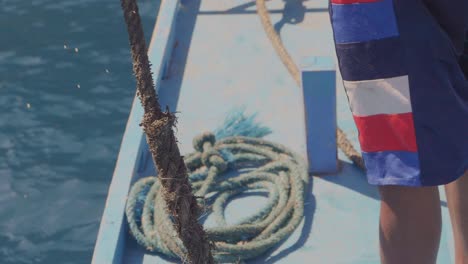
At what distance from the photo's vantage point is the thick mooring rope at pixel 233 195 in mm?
2242

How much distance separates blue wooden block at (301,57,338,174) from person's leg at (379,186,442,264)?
852mm

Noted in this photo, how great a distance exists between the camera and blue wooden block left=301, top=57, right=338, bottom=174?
230 cm

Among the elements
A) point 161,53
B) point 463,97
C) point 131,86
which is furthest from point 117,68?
point 463,97

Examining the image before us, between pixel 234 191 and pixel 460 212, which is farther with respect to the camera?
pixel 234 191

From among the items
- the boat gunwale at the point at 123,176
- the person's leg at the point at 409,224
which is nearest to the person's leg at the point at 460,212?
the person's leg at the point at 409,224

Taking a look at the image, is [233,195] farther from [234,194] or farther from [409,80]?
[409,80]

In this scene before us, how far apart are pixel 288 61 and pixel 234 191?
745mm

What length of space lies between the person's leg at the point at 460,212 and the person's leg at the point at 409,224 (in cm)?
13

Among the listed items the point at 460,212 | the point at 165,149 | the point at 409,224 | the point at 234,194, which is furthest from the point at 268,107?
the point at 165,149

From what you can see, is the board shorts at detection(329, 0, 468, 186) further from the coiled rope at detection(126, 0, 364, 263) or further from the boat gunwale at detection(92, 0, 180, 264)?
the boat gunwale at detection(92, 0, 180, 264)

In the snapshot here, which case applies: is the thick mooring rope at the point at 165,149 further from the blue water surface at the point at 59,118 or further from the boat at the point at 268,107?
the blue water surface at the point at 59,118

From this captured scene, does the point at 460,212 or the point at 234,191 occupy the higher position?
the point at 234,191

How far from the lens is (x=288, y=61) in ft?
9.91

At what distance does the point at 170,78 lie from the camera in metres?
3.07
